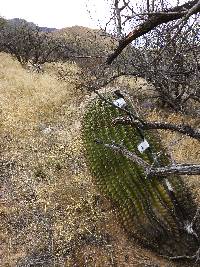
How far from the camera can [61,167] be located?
6746mm

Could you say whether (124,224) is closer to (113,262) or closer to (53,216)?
(113,262)

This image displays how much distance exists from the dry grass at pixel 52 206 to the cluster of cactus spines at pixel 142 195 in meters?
0.22

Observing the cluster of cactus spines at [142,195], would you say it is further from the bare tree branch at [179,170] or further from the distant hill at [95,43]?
the bare tree branch at [179,170]

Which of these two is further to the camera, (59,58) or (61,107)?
(59,58)

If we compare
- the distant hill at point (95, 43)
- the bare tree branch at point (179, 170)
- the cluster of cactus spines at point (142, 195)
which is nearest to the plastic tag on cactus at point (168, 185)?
the cluster of cactus spines at point (142, 195)

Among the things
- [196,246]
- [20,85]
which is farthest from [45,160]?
[20,85]

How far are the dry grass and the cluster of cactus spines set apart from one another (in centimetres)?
22

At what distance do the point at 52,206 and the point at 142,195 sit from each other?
4.68 ft

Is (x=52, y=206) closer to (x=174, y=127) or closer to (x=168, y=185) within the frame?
(x=168, y=185)

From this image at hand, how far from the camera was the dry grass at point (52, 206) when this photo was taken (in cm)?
462

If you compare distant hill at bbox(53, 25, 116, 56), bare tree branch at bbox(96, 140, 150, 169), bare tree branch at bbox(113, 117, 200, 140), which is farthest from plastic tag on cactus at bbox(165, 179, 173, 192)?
bare tree branch at bbox(113, 117, 200, 140)

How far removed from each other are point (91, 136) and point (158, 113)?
5085 millimetres

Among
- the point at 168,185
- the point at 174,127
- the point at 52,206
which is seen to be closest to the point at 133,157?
the point at 174,127

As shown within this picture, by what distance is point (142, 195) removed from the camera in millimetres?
4539
